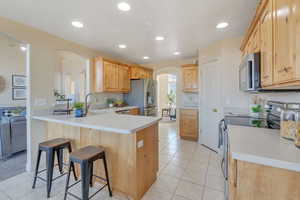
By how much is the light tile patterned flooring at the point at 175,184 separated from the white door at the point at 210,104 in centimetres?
58

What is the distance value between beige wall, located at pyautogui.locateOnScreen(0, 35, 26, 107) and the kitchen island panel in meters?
3.02

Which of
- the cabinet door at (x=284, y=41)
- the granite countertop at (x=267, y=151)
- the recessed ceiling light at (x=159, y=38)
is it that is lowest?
the granite countertop at (x=267, y=151)

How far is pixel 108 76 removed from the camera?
3.88m

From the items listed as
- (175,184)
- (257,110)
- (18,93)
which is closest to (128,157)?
(175,184)

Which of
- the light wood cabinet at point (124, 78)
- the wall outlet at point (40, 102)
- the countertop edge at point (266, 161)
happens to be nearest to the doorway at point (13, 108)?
the wall outlet at point (40, 102)

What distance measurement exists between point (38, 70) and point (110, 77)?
5.58ft

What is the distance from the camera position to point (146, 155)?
6.24ft

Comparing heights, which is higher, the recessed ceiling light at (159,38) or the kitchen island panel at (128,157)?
the recessed ceiling light at (159,38)

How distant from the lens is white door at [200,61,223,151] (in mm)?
3236

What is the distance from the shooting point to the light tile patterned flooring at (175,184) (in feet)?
6.02

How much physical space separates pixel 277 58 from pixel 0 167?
4332mm

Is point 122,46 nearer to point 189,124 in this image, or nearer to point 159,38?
point 159,38

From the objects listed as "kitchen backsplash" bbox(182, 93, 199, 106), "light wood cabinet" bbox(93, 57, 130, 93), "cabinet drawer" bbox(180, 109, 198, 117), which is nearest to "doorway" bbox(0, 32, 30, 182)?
"light wood cabinet" bbox(93, 57, 130, 93)

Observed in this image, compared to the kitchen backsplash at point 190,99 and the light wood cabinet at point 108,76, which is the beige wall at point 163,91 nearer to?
the kitchen backsplash at point 190,99
